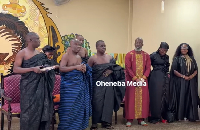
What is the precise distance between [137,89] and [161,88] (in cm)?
53

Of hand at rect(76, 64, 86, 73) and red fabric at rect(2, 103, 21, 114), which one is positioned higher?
hand at rect(76, 64, 86, 73)

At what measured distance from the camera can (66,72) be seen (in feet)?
11.3

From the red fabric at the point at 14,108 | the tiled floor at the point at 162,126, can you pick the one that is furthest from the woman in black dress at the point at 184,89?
the red fabric at the point at 14,108

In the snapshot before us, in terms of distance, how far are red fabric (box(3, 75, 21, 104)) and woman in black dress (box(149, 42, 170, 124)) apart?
2.51m

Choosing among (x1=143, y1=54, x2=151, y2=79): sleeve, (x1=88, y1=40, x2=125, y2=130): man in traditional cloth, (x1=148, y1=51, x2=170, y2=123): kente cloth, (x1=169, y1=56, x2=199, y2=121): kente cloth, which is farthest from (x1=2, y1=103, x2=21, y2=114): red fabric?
(x1=169, y1=56, x2=199, y2=121): kente cloth

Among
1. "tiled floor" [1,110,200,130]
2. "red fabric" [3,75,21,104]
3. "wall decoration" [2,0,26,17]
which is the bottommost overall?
→ "tiled floor" [1,110,200,130]

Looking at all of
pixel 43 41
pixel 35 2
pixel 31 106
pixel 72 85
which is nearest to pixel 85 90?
pixel 72 85

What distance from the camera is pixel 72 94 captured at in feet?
11.1

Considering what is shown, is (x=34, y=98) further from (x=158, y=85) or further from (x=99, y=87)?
(x=158, y=85)

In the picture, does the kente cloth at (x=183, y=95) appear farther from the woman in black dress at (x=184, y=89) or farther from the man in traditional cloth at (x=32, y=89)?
the man in traditional cloth at (x=32, y=89)

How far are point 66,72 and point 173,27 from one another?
3.51 m

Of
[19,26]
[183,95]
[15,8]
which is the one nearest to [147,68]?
[183,95]

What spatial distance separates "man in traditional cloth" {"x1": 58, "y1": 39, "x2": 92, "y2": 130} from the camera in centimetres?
336

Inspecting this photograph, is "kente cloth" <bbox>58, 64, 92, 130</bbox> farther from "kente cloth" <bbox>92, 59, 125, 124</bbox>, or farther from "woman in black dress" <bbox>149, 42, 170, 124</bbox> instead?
"woman in black dress" <bbox>149, 42, 170, 124</bbox>
